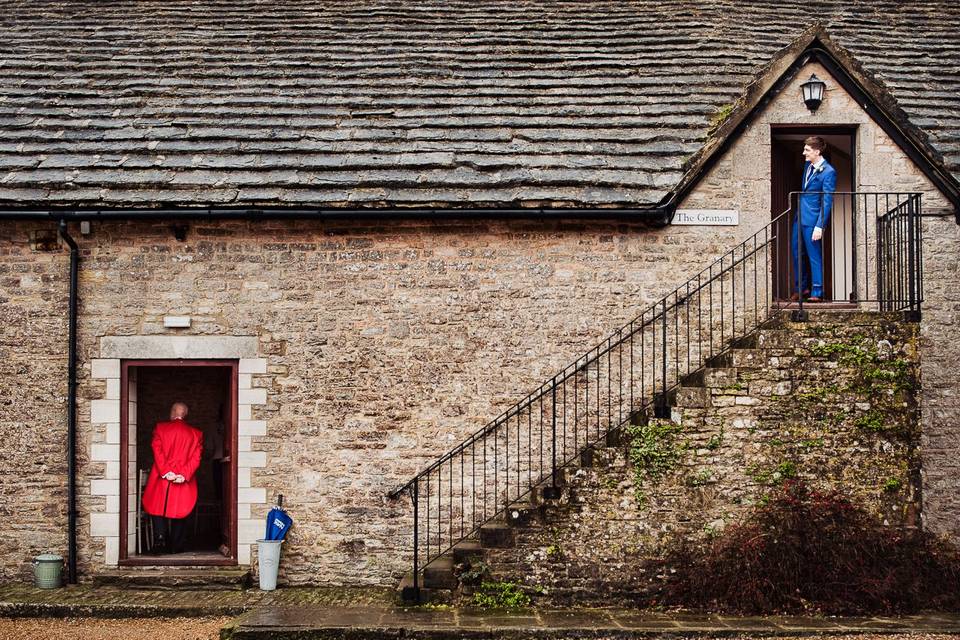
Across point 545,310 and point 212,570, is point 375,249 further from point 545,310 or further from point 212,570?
point 212,570

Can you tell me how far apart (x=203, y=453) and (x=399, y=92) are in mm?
5956

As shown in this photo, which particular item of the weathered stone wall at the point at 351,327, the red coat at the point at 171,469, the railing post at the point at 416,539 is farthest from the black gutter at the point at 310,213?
the railing post at the point at 416,539

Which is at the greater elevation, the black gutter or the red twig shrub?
the black gutter

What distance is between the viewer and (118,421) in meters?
10.4

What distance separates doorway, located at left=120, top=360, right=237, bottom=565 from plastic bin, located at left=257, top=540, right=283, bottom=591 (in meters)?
0.55

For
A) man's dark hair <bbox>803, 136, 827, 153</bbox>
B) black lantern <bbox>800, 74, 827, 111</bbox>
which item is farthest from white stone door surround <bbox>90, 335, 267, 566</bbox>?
black lantern <bbox>800, 74, 827, 111</bbox>

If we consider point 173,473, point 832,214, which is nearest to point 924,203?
point 832,214

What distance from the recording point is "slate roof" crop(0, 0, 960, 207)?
10.5 m

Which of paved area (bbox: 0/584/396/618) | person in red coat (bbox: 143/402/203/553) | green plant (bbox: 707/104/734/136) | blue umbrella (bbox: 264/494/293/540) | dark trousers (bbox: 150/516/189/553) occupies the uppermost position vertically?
green plant (bbox: 707/104/734/136)

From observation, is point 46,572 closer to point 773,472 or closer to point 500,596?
point 500,596

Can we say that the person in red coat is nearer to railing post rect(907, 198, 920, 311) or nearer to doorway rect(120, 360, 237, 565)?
doorway rect(120, 360, 237, 565)

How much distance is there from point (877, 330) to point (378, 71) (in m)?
7.16

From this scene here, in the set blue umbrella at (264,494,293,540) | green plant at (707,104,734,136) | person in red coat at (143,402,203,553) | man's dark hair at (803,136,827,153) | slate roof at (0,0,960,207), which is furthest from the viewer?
green plant at (707,104,734,136)

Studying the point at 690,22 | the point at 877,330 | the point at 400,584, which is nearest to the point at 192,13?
the point at 690,22
